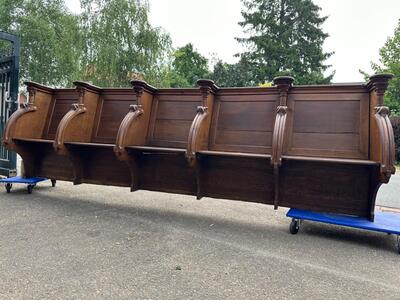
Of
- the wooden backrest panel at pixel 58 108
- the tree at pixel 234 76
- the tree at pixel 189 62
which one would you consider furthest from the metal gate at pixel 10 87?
the tree at pixel 189 62

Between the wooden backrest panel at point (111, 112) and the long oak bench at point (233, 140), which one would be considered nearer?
the long oak bench at point (233, 140)

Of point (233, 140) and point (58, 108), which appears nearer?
point (233, 140)

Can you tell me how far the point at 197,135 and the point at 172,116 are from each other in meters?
0.72

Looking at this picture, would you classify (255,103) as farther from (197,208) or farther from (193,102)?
(197,208)

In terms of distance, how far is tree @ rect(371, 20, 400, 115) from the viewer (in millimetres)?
17672

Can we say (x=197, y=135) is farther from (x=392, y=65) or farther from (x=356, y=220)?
(x=392, y=65)

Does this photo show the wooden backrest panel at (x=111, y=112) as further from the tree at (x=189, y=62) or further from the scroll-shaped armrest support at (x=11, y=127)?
the tree at (x=189, y=62)

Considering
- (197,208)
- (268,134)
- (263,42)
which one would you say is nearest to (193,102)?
(268,134)

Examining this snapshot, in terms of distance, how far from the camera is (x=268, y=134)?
10.7 feet

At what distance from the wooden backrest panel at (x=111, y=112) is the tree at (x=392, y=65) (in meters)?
17.9

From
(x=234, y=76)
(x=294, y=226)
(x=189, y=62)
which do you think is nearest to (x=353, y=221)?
(x=294, y=226)

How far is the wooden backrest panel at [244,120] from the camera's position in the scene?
10.7ft

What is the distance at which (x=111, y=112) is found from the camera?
4016 mm

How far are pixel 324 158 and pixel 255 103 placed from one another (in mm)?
959
